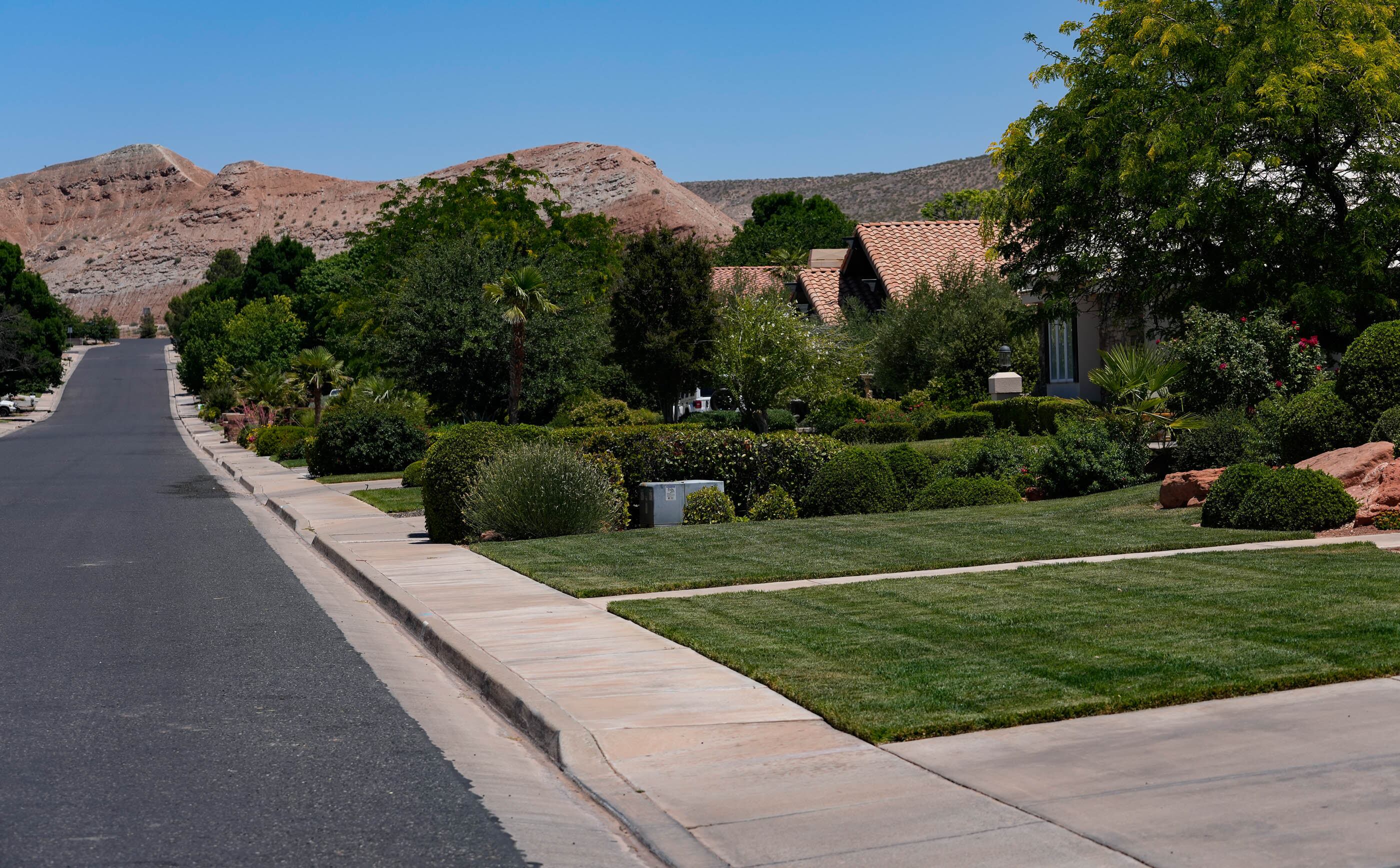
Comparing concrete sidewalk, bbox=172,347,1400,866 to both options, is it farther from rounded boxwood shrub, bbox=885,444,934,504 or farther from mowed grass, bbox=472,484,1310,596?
rounded boxwood shrub, bbox=885,444,934,504

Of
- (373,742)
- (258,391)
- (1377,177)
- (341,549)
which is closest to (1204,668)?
(373,742)

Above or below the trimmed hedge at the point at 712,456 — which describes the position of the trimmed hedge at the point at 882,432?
below

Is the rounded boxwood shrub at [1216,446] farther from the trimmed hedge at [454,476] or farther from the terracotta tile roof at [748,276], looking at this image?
the terracotta tile roof at [748,276]

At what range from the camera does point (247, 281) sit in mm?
131125

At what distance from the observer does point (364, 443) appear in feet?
118

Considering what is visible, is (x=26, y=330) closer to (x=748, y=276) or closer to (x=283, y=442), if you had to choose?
(x=283, y=442)

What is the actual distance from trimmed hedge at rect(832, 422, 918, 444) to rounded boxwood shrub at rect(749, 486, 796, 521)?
1553cm

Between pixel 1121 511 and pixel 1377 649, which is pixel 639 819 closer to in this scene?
pixel 1377 649

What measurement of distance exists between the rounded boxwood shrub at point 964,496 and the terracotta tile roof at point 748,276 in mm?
37730

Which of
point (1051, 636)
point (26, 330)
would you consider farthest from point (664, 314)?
point (26, 330)

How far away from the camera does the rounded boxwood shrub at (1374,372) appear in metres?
17.3

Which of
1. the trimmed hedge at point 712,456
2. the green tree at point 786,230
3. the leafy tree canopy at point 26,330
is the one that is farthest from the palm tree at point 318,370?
the trimmed hedge at point 712,456

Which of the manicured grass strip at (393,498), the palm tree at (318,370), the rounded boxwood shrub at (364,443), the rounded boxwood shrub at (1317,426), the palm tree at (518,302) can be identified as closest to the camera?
the rounded boxwood shrub at (1317,426)

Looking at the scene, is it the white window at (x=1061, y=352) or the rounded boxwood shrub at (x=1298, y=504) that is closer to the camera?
the rounded boxwood shrub at (x=1298, y=504)
